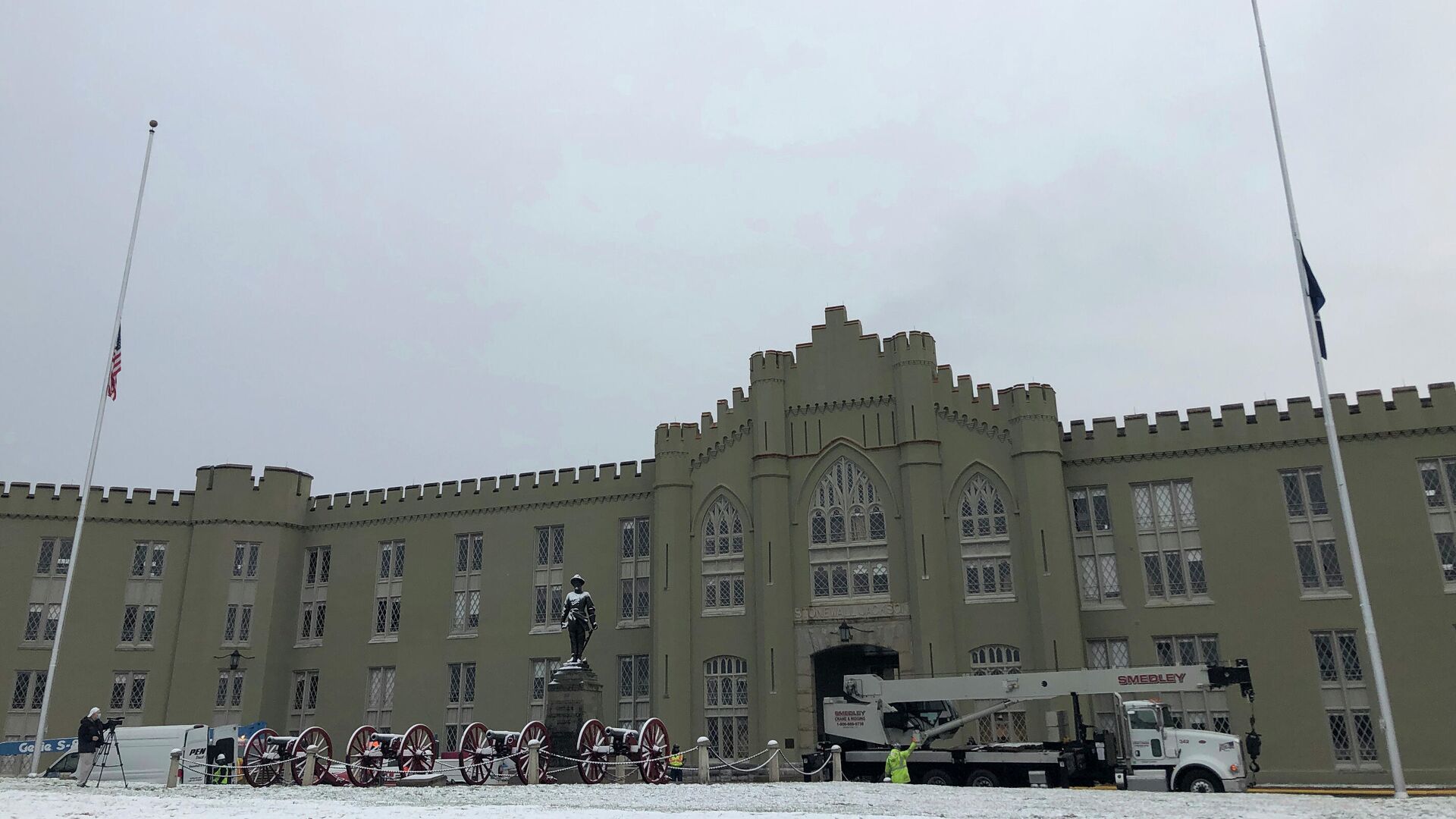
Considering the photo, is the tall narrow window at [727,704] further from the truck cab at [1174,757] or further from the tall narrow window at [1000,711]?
the truck cab at [1174,757]

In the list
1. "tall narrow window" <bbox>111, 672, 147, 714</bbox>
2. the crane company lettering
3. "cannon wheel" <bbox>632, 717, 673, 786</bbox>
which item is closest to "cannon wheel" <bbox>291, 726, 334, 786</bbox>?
"cannon wheel" <bbox>632, 717, 673, 786</bbox>

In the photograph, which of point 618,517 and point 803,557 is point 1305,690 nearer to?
point 803,557

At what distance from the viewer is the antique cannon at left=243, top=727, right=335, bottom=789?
2221cm

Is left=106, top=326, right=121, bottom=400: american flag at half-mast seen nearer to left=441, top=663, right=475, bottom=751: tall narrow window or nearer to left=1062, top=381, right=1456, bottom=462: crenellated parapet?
left=441, top=663, right=475, bottom=751: tall narrow window

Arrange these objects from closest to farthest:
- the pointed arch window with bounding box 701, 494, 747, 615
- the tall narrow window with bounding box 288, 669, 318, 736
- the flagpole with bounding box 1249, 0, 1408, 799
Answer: the flagpole with bounding box 1249, 0, 1408, 799 < the pointed arch window with bounding box 701, 494, 747, 615 < the tall narrow window with bounding box 288, 669, 318, 736

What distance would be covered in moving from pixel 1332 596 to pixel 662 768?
1901 centimetres

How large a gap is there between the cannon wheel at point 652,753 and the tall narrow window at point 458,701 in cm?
1393

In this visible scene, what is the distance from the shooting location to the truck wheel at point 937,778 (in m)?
23.5

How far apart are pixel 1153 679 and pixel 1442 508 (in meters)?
11.4

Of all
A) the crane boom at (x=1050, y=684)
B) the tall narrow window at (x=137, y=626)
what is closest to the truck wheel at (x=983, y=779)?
the crane boom at (x=1050, y=684)

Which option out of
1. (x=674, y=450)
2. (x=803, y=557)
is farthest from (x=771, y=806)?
(x=674, y=450)

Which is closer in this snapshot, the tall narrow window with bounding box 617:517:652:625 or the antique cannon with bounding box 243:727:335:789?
the antique cannon with bounding box 243:727:335:789

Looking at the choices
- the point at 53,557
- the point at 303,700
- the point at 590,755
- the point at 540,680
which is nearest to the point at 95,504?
the point at 53,557

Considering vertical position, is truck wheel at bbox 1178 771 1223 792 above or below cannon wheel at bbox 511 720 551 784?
below
